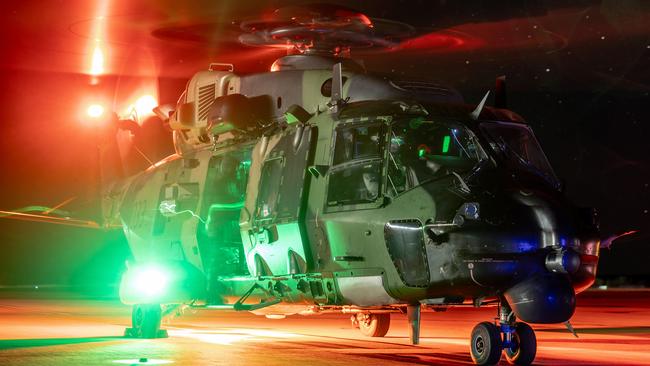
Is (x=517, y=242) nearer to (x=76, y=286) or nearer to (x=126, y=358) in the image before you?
(x=126, y=358)

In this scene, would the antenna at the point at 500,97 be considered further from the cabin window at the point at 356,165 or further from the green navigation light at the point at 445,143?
the cabin window at the point at 356,165

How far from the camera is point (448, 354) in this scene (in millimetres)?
11719

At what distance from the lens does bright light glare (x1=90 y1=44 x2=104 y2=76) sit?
50.1 feet

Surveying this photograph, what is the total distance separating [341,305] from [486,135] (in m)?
2.46

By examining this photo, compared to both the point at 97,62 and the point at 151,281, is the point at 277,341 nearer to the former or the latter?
the point at 151,281

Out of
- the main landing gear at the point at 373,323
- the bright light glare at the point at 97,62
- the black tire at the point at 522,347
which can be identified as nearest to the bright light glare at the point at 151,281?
the main landing gear at the point at 373,323

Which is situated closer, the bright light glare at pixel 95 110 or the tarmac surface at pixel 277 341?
the tarmac surface at pixel 277 341

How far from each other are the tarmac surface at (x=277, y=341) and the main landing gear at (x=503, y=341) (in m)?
0.52

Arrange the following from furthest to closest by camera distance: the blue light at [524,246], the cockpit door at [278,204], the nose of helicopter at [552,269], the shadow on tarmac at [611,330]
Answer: the shadow on tarmac at [611,330] < the cockpit door at [278,204] < the blue light at [524,246] < the nose of helicopter at [552,269]

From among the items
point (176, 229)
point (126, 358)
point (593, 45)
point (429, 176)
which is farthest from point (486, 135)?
point (593, 45)

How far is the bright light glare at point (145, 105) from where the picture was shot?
16.4 metres

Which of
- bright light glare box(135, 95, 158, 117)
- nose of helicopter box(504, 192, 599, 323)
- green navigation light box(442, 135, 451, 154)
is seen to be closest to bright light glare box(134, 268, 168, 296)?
bright light glare box(135, 95, 158, 117)

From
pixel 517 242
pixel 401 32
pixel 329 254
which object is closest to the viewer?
pixel 517 242

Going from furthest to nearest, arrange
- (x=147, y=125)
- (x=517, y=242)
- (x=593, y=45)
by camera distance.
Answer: (x=593, y=45), (x=147, y=125), (x=517, y=242)
